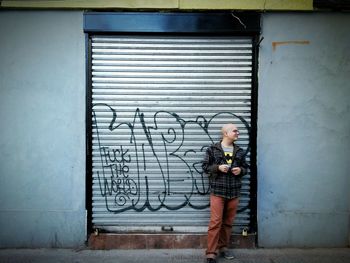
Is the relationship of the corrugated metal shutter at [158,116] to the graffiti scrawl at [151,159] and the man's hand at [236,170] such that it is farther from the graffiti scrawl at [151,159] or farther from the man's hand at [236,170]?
the man's hand at [236,170]

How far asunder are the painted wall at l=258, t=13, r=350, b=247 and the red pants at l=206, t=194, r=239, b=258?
703 millimetres

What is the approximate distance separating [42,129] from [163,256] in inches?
108

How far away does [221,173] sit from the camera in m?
5.02

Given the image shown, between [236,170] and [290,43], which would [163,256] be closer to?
[236,170]

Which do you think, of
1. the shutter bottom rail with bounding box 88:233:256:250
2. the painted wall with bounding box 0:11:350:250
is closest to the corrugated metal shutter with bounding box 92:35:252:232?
the shutter bottom rail with bounding box 88:233:256:250

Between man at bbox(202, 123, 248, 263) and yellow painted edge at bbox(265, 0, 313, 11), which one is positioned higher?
yellow painted edge at bbox(265, 0, 313, 11)

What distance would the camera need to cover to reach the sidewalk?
519 cm

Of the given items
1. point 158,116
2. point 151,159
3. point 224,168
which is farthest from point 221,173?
point 158,116

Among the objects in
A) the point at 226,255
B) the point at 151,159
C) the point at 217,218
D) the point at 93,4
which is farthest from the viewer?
the point at 151,159

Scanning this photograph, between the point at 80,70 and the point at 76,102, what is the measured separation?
0.51 meters

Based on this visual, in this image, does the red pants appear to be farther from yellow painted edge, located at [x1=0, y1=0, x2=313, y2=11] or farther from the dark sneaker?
yellow painted edge, located at [x1=0, y1=0, x2=313, y2=11]

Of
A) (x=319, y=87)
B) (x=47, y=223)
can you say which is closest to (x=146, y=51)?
(x=319, y=87)

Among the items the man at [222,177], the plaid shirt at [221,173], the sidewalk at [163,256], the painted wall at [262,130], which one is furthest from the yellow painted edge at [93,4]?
the sidewalk at [163,256]

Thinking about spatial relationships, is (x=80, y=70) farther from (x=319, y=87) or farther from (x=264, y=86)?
(x=319, y=87)
